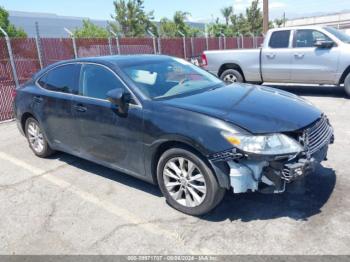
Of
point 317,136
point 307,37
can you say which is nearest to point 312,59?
point 307,37

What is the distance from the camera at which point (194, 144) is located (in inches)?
127

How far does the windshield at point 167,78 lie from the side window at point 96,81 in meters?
0.20

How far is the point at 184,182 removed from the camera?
137 inches

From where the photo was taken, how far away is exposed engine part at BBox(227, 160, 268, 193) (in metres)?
3.06

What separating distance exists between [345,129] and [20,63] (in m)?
8.01

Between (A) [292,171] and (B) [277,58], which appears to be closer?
(A) [292,171]

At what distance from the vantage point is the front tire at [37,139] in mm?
5363

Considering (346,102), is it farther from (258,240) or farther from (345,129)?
(258,240)

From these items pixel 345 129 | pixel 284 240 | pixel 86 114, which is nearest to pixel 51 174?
pixel 86 114

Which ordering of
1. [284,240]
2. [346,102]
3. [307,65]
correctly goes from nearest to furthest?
[284,240], [346,102], [307,65]

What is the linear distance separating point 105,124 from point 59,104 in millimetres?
1028

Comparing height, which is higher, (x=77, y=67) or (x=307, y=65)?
(x=77, y=67)

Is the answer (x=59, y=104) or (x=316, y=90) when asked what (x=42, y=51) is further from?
(x=316, y=90)

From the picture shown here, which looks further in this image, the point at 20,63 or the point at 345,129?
the point at 20,63
